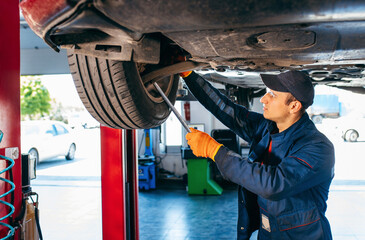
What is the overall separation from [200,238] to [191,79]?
2.16 m

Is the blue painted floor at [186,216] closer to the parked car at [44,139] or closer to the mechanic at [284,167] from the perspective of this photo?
the mechanic at [284,167]

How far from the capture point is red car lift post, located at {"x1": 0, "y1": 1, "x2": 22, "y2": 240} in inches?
69.7

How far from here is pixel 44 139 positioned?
739 cm

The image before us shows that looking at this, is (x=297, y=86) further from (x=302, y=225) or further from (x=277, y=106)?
(x=302, y=225)

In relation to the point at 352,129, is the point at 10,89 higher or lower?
higher

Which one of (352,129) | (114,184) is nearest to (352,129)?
(352,129)

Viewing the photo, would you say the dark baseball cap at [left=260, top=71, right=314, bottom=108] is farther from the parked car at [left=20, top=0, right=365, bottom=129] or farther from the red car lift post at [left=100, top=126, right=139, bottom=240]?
the red car lift post at [left=100, top=126, right=139, bottom=240]

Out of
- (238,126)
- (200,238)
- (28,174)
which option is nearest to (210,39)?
(238,126)

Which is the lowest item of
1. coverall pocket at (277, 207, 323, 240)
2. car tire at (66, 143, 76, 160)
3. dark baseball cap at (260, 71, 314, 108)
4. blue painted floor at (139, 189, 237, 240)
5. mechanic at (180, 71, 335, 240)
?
blue painted floor at (139, 189, 237, 240)

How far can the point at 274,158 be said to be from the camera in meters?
1.47

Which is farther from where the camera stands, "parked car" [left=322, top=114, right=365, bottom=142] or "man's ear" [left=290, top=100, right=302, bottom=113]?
"parked car" [left=322, top=114, right=365, bottom=142]

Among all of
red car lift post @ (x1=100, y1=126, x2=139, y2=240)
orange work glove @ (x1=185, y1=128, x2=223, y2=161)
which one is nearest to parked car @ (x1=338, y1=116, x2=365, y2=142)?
red car lift post @ (x1=100, y1=126, x2=139, y2=240)

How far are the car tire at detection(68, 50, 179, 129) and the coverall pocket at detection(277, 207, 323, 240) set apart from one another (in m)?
0.74

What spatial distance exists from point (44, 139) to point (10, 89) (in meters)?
6.04
